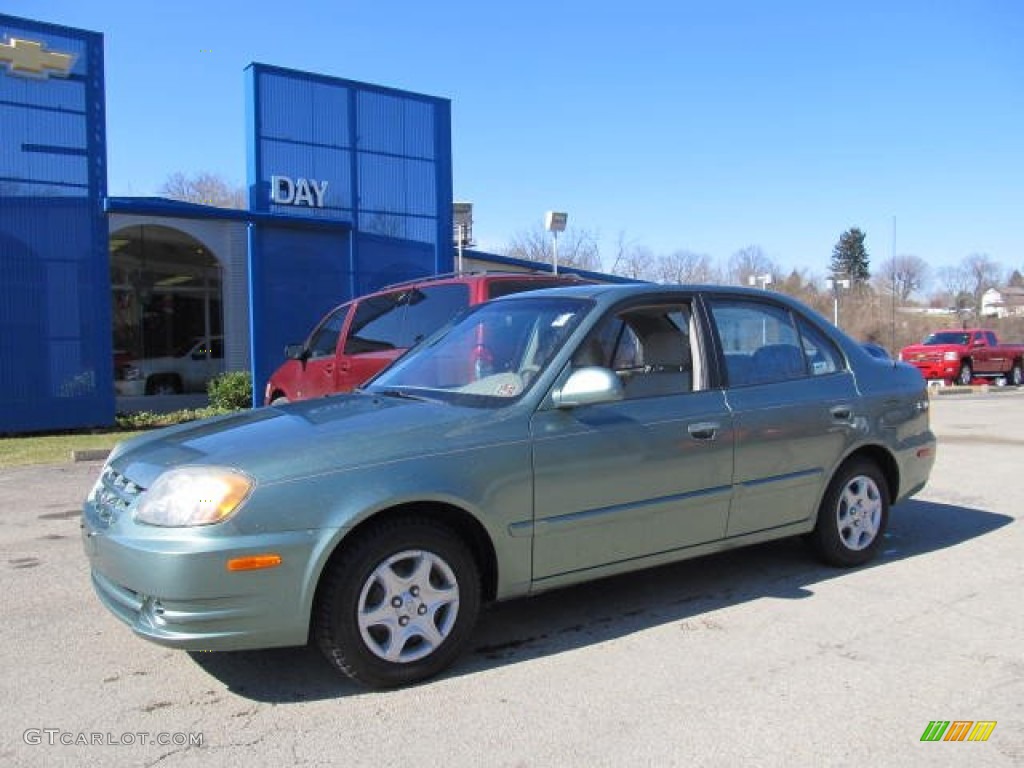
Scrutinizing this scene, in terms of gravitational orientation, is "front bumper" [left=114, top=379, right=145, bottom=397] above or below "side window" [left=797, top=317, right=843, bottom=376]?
below

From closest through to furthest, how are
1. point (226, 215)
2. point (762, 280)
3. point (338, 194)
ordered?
point (226, 215), point (338, 194), point (762, 280)

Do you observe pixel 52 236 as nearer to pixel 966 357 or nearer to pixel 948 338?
pixel 966 357

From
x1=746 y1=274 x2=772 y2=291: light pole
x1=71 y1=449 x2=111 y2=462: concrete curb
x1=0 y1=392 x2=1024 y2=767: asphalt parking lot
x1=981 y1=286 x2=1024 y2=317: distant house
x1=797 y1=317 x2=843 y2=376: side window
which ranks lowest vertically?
x1=0 y1=392 x2=1024 y2=767: asphalt parking lot

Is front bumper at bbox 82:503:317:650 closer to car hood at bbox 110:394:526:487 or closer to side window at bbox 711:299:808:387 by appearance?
car hood at bbox 110:394:526:487

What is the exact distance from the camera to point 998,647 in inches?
157

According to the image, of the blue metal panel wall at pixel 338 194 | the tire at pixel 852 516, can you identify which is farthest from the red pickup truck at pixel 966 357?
the tire at pixel 852 516

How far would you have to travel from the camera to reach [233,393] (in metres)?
15.9

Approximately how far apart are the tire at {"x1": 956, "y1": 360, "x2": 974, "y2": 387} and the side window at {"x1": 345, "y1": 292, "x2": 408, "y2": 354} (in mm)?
21882

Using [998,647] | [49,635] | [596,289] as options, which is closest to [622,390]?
[596,289]

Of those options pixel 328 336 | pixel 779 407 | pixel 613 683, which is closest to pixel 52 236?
pixel 328 336

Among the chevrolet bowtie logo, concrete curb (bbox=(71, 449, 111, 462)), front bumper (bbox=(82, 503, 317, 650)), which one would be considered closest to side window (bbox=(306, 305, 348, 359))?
concrete curb (bbox=(71, 449, 111, 462))

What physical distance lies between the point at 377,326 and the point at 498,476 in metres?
5.11

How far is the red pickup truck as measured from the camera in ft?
82.8

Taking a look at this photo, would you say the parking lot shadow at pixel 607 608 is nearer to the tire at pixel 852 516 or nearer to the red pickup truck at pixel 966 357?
the tire at pixel 852 516
